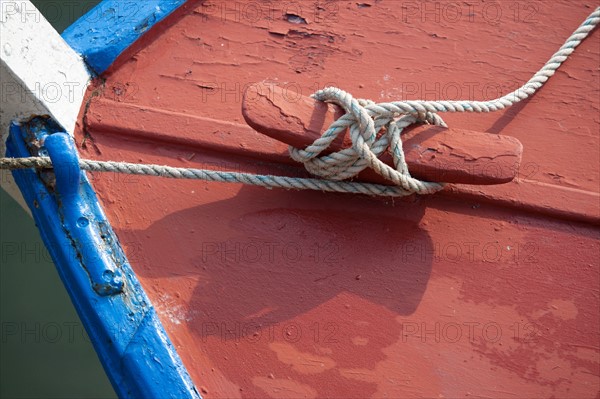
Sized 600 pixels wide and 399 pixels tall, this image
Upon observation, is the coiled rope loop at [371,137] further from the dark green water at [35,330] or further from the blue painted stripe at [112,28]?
the dark green water at [35,330]

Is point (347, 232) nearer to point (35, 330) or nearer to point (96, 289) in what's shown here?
point (96, 289)

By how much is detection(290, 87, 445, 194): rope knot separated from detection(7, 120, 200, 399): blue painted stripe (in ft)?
1.40

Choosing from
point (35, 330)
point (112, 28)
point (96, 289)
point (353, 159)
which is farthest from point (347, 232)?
point (35, 330)

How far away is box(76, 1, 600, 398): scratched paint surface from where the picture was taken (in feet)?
4.18

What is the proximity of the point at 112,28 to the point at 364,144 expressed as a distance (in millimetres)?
655

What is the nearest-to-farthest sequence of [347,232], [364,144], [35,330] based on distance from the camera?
[364,144] → [347,232] → [35,330]

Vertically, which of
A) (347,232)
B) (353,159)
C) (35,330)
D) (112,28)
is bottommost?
(35,330)

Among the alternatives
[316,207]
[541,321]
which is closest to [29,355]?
[316,207]

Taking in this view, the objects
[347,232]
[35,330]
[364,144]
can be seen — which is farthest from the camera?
[35,330]

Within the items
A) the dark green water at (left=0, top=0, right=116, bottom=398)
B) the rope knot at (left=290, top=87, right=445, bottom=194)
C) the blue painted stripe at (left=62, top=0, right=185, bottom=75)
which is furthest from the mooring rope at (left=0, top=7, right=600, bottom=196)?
the dark green water at (left=0, top=0, right=116, bottom=398)

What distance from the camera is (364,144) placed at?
1200 mm

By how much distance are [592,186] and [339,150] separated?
0.59 meters

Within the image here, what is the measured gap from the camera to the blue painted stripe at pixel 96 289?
1.21 meters

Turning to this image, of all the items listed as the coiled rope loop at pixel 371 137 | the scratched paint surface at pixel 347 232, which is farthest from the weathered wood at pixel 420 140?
the scratched paint surface at pixel 347 232
